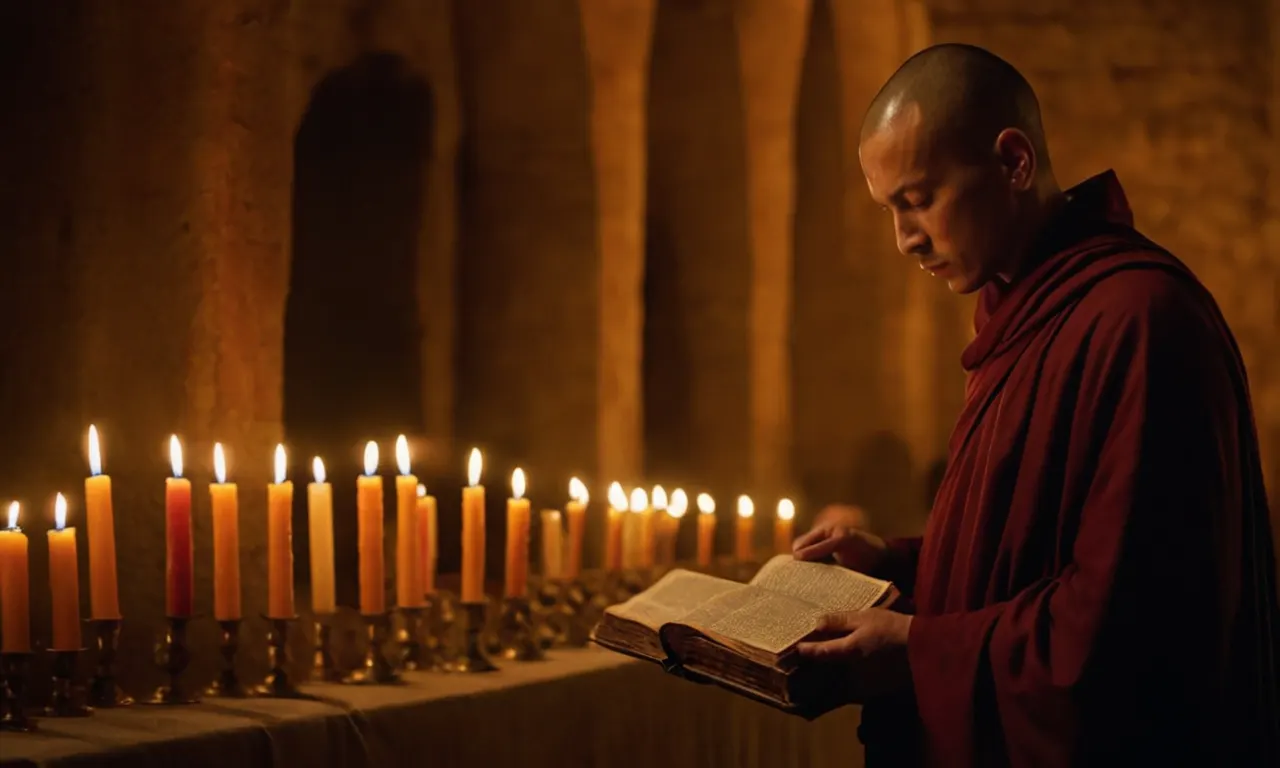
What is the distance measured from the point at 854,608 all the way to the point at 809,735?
1.48 metres

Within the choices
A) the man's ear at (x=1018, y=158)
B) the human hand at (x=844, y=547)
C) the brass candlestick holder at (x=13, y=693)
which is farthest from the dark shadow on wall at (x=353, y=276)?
the man's ear at (x=1018, y=158)

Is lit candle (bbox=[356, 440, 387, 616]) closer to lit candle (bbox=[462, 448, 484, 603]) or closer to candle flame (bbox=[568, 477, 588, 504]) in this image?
lit candle (bbox=[462, 448, 484, 603])

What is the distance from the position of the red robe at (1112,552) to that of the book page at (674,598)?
1.48 feet

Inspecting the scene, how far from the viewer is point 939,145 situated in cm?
180

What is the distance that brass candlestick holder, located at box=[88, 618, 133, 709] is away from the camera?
90.0 inches

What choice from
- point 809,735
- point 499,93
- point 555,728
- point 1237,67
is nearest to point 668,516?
point 809,735

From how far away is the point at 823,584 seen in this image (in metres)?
1.98

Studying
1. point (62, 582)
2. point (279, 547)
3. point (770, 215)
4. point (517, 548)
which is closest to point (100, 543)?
point (62, 582)

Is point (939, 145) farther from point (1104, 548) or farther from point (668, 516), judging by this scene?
point (668, 516)

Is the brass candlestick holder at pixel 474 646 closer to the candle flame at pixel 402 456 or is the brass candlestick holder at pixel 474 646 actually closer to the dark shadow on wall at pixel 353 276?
the candle flame at pixel 402 456

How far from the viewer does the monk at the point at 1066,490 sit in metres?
1.54

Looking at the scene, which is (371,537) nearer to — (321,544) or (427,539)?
(321,544)

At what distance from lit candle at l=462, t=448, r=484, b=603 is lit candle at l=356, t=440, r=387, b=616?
192 millimetres

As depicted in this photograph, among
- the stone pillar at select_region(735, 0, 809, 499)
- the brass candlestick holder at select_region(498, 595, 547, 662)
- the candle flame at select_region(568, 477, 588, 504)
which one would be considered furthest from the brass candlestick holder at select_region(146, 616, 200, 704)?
the stone pillar at select_region(735, 0, 809, 499)
